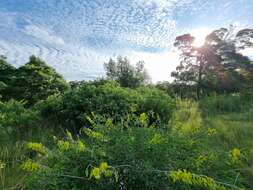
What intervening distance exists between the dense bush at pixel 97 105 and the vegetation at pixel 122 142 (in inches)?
0.7

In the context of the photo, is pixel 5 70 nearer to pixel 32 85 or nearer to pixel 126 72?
pixel 32 85

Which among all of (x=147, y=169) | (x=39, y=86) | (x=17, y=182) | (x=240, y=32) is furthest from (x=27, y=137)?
(x=240, y=32)

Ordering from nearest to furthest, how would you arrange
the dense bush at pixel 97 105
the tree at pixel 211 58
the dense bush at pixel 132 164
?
1. the dense bush at pixel 132 164
2. the dense bush at pixel 97 105
3. the tree at pixel 211 58

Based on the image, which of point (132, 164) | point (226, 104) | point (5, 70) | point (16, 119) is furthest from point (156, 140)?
point (5, 70)

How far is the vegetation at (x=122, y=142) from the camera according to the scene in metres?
1.56

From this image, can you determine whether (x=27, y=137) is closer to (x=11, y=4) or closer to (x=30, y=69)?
(x=11, y=4)

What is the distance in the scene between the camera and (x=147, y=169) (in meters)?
1.49

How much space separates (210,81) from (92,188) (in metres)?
14.0

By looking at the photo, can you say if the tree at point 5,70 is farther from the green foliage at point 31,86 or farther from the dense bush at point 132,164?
the dense bush at point 132,164

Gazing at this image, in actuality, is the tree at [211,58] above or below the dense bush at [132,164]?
above

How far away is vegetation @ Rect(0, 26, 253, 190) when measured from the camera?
1561 millimetres

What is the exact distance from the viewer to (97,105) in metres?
3.96

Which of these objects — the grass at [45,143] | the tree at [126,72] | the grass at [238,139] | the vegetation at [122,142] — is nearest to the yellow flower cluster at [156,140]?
the vegetation at [122,142]

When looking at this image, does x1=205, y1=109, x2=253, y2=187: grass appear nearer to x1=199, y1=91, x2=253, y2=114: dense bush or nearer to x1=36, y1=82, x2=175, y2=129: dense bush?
x1=36, y1=82, x2=175, y2=129: dense bush
